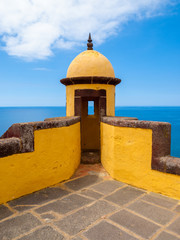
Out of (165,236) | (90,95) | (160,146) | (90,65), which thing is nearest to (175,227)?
(165,236)

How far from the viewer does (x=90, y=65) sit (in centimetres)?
648

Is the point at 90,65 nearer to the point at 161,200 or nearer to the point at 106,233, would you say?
the point at 161,200

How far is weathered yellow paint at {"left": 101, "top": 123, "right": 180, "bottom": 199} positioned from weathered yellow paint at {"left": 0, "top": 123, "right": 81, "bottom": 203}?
3.76ft

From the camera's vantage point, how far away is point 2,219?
3043mm

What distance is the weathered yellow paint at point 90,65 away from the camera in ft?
21.2

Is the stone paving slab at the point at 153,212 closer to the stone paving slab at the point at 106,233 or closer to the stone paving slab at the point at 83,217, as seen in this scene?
the stone paving slab at the point at 83,217

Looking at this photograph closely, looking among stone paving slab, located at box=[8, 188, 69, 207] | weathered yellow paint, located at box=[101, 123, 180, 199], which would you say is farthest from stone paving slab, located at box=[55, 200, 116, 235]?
weathered yellow paint, located at box=[101, 123, 180, 199]

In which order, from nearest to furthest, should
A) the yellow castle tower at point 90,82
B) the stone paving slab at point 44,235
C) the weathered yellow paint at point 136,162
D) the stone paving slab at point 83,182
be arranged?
the stone paving slab at point 44,235 < the weathered yellow paint at point 136,162 < the stone paving slab at point 83,182 < the yellow castle tower at point 90,82

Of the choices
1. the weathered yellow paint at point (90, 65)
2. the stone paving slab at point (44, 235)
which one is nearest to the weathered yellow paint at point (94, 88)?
the weathered yellow paint at point (90, 65)

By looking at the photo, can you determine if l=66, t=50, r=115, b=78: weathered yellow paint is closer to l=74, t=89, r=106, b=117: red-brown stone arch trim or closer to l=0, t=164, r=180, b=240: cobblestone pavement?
l=74, t=89, r=106, b=117: red-brown stone arch trim

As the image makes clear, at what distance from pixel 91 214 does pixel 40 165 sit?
156 cm

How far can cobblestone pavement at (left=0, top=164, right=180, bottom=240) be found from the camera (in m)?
2.71

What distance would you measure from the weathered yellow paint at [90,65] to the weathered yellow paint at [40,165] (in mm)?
2271

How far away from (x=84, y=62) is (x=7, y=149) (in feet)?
13.5
